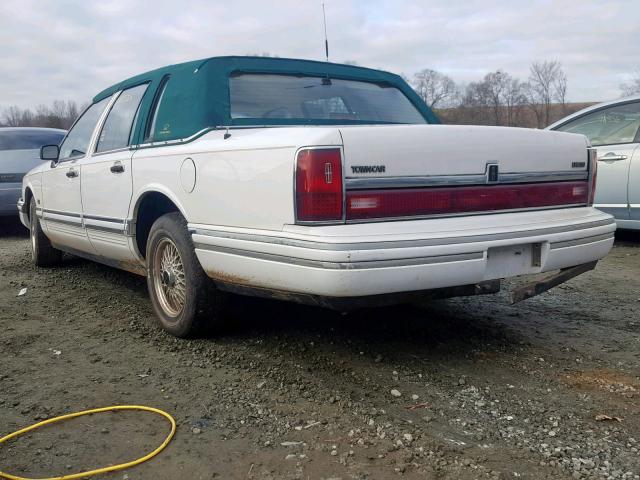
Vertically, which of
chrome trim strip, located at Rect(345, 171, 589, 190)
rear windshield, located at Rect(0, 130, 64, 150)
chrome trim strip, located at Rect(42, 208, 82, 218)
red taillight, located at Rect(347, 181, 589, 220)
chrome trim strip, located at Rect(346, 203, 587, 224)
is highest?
rear windshield, located at Rect(0, 130, 64, 150)

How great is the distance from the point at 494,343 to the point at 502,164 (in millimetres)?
1061

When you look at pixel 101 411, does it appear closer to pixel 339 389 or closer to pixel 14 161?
pixel 339 389

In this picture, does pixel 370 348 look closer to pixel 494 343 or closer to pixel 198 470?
pixel 494 343

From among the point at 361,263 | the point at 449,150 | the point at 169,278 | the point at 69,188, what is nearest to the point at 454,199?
the point at 449,150

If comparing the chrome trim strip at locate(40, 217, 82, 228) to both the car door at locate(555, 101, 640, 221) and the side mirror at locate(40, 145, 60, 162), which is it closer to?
the side mirror at locate(40, 145, 60, 162)

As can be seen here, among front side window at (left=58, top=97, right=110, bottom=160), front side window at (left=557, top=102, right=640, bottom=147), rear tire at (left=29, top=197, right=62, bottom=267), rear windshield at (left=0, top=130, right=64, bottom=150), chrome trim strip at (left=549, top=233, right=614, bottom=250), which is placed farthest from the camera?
rear windshield at (left=0, top=130, right=64, bottom=150)

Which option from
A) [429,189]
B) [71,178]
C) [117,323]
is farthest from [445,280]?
[71,178]

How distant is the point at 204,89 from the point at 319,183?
1323mm

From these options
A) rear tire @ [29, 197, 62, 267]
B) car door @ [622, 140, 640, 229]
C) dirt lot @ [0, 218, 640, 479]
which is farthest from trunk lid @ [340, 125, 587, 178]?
rear tire @ [29, 197, 62, 267]

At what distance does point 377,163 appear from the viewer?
9.21 ft

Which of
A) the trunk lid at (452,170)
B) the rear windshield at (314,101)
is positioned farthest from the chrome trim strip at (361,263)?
the rear windshield at (314,101)

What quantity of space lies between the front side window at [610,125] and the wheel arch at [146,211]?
15.4ft

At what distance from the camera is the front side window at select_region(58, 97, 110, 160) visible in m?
5.04

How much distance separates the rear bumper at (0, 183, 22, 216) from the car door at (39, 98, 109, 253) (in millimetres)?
3005
